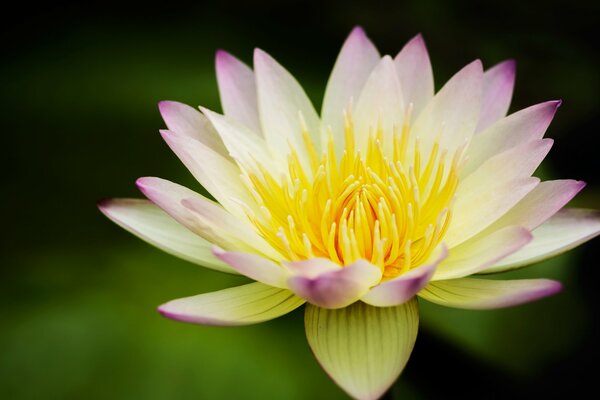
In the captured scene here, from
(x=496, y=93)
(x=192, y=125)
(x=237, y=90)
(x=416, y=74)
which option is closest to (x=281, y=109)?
(x=237, y=90)

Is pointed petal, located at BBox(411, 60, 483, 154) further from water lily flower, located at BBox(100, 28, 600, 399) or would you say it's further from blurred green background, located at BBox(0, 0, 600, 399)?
blurred green background, located at BBox(0, 0, 600, 399)

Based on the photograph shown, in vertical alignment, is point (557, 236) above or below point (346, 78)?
below

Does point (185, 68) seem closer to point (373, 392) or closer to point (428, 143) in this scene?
point (428, 143)

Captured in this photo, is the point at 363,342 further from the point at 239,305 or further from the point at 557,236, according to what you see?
the point at 557,236

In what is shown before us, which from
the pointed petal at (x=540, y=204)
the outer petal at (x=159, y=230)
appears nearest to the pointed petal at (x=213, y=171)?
the outer petal at (x=159, y=230)

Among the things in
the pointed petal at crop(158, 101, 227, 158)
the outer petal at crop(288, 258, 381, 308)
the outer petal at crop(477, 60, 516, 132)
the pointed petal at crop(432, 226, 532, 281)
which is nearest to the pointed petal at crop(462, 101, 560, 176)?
the outer petal at crop(477, 60, 516, 132)

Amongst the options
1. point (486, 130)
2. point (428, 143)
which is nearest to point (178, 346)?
point (428, 143)
